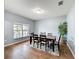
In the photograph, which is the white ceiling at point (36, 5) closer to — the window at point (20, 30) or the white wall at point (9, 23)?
the white wall at point (9, 23)

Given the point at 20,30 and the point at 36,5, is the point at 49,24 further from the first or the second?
the point at 36,5

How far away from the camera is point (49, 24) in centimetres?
724

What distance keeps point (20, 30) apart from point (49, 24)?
3044 mm

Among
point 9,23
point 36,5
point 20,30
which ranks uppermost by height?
point 36,5

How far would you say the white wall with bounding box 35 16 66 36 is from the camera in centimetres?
664

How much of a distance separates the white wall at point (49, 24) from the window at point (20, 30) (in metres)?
1.44

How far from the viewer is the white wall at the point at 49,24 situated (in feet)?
21.8

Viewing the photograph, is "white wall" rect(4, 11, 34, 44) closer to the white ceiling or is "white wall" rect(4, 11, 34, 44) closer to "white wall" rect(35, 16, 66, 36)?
the white ceiling

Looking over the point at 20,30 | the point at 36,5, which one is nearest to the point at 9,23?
the point at 20,30

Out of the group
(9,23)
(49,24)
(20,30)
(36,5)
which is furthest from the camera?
(49,24)

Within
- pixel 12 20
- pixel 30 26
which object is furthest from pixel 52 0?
pixel 30 26

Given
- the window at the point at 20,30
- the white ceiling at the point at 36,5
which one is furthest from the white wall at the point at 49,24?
the white ceiling at the point at 36,5
